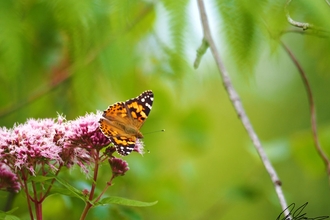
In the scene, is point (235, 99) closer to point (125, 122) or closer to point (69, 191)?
point (125, 122)

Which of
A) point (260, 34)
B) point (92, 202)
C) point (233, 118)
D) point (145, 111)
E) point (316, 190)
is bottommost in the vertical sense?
point (92, 202)

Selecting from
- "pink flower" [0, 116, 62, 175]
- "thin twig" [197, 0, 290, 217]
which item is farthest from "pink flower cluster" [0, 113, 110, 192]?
"thin twig" [197, 0, 290, 217]

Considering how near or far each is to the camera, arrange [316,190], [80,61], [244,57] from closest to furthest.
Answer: [244,57] → [80,61] → [316,190]

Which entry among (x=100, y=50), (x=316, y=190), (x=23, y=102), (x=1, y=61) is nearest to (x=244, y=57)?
(x=100, y=50)

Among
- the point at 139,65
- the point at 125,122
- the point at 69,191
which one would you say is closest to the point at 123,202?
the point at 69,191

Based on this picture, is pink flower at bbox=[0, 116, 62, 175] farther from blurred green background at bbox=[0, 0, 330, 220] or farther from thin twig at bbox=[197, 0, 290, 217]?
thin twig at bbox=[197, 0, 290, 217]

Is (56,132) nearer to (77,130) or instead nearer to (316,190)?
(77,130)
